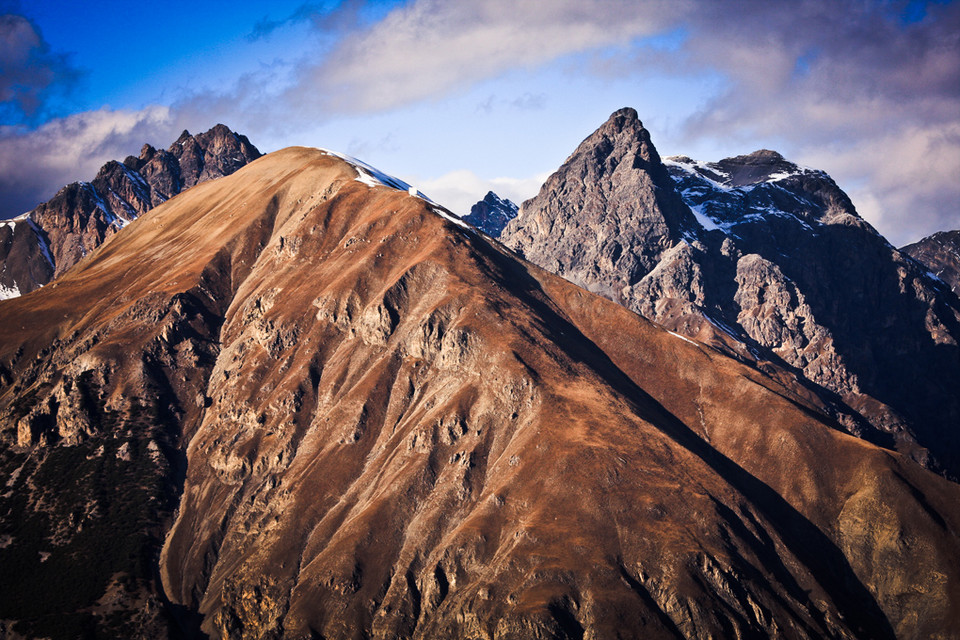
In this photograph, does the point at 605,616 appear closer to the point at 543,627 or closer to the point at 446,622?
the point at 543,627

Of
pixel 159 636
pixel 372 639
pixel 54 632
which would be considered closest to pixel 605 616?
pixel 372 639

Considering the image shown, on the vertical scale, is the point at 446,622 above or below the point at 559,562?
below

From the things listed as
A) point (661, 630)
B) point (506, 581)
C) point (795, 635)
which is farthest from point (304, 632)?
point (795, 635)

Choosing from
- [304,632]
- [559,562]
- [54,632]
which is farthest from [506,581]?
[54,632]

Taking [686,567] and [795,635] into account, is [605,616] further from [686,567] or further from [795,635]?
[795,635]

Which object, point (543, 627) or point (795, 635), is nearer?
point (543, 627)

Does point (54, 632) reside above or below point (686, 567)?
below

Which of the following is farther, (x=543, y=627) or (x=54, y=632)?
(x=54, y=632)

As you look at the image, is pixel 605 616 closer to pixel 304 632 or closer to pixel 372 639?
pixel 372 639
